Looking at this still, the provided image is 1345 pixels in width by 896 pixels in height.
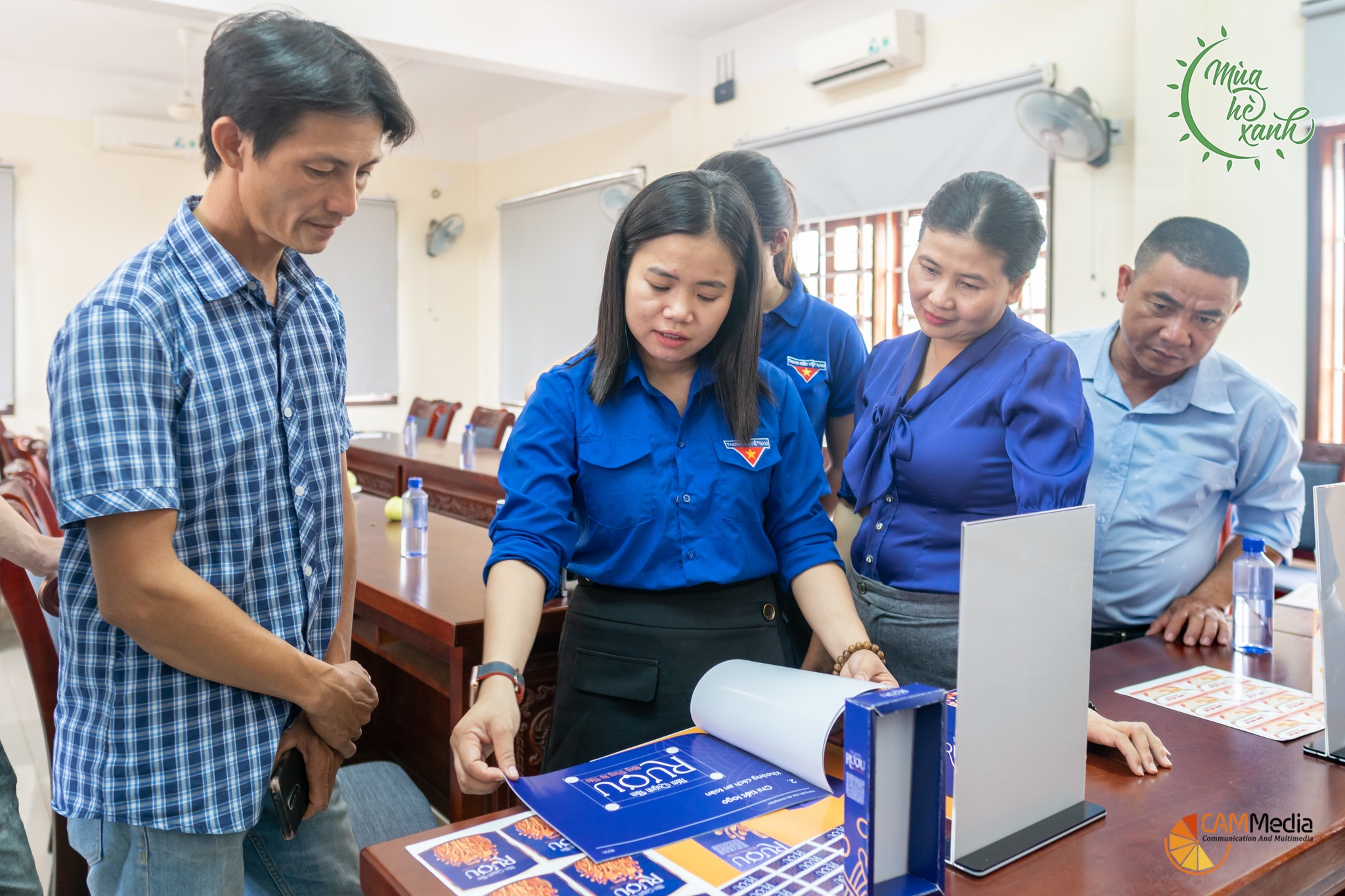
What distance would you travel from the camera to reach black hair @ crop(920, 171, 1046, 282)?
58.1 inches

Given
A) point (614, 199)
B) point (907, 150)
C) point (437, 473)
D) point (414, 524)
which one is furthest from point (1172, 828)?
point (614, 199)

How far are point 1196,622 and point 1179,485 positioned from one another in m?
0.25

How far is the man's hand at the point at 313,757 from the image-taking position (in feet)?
3.83

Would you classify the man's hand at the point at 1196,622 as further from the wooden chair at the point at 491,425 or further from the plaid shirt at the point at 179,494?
the wooden chair at the point at 491,425

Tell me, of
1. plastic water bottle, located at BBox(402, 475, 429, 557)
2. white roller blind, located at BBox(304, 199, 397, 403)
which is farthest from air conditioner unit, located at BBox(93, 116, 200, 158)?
plastic water bottle, located at BBox(402, 475, 429, 557)

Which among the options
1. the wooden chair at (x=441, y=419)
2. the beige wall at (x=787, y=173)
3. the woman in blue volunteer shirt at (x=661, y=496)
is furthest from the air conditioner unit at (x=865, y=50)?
the woman in blue volunteer shirt at (x=661, y=496)

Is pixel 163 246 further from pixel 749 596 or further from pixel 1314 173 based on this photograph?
pixel 1314 173

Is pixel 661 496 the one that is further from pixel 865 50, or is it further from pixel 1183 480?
pixel 865 50

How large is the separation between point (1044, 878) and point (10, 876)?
1121mm

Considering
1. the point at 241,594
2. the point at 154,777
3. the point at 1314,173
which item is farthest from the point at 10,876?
the point at 1314,173

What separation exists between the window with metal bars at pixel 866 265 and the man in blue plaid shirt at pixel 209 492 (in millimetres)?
4103

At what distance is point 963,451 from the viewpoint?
1454 millimetres

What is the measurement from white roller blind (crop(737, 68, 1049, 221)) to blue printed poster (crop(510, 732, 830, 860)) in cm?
374

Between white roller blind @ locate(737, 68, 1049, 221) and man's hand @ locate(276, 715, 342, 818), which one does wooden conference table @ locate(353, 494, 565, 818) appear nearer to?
man's hand @ locate(276, 715, 342, 818)
